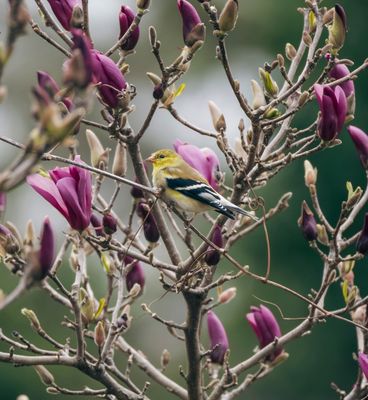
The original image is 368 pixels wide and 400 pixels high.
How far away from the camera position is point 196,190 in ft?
8.01

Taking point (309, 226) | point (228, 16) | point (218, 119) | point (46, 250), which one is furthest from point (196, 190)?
point (46, 250)

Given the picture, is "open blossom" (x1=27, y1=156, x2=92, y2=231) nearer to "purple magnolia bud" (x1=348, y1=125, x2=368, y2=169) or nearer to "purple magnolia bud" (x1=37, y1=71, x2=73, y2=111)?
"purple magnolia bud" (x1=37, y1=71, x2=73, y2=111)

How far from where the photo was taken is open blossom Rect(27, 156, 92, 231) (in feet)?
6.51

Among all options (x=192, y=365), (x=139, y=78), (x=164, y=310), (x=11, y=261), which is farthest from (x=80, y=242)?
(x=139, y=78)

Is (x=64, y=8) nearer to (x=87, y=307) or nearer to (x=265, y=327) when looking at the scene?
(x=87, y=307)

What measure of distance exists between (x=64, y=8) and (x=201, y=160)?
21.1 inches

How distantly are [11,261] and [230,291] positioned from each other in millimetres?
721

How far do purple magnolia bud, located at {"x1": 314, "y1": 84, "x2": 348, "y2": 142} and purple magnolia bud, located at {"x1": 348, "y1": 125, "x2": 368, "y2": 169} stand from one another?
0.18m

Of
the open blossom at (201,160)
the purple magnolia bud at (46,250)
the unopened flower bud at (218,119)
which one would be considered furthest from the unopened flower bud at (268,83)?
the purple magnolia bud at (46,250)

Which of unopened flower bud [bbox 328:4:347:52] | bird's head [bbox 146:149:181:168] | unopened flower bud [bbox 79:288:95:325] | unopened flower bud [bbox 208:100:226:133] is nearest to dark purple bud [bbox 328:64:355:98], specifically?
unopened flower bud [bbox 328:4:347:52]

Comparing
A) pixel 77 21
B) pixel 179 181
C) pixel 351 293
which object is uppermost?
pixel 77 21

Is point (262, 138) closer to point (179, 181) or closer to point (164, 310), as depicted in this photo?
point (179, 181)

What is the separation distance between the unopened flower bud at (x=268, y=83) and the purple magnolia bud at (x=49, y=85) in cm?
42

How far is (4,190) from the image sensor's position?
1233mm
